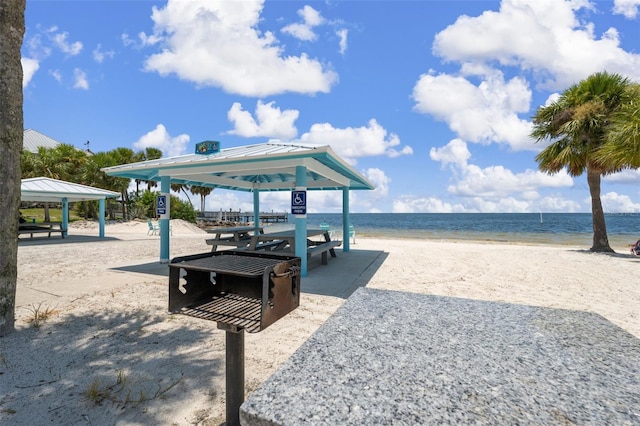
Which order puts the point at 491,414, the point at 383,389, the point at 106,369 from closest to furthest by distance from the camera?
1. the point at 491,414
2. the point at 383,389
3. the point at 106,369

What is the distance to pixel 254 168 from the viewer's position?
306 inches

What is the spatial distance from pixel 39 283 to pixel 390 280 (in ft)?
27.3

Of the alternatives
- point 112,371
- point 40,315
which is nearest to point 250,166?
point 40,315

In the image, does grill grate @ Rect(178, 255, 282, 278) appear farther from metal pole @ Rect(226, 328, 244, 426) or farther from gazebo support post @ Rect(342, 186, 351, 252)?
gazebo support post @ Rect(342, 186, 351, 252)

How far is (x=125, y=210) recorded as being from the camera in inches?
1319

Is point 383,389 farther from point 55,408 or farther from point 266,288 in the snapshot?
point 55,408

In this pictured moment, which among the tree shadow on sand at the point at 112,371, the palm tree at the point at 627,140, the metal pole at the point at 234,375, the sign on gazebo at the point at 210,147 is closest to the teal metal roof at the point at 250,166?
the sign on gazebo at the point at 210,147

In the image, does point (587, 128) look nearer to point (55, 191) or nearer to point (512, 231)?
point (55, 191)

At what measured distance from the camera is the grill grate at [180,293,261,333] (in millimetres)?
1862

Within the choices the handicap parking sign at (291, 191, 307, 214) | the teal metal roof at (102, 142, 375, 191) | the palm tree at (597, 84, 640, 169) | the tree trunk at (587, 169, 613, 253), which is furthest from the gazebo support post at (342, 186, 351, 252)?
the tree trunk at (587, 169, 613, 253)

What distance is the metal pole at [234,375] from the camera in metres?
2.19

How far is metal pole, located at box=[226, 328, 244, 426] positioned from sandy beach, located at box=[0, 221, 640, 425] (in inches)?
13.8

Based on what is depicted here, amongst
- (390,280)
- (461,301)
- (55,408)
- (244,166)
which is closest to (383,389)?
(461,301)

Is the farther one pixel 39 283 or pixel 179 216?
pixel 179 216
